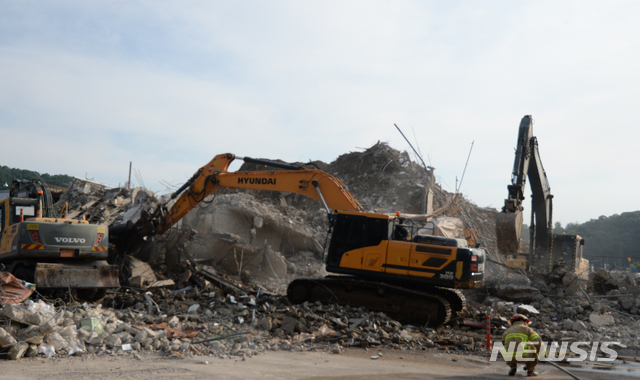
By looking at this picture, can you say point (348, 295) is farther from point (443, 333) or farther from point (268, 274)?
point (268, 274)

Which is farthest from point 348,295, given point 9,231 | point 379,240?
point 9,231

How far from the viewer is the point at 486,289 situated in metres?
14.0

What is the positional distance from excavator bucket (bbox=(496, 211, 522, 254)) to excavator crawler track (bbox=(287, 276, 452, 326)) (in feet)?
8.89

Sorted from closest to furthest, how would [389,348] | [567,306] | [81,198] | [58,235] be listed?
[389,348] < [58,235] < [567,306] < [81,198]

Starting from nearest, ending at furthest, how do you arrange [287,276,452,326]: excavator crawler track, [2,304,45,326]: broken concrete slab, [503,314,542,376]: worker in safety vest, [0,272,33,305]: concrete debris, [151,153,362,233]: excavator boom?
[503,314,542,376]: worker in safety vest
[2,304,45,326]: broken concrete slab
[0,272,33,305]: concrete debris
[287,276,452,326]: excavator crawler track
[151,153,362,233]: excavator boom

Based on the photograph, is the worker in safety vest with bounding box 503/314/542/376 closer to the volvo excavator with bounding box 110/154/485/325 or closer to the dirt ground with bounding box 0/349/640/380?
the dirt ground with bounding box 0/349/640/380

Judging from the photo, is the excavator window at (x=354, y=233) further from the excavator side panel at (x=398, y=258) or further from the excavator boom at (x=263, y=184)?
the excavator boom at (x=263, y=184)

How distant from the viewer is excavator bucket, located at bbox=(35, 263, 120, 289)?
943cm

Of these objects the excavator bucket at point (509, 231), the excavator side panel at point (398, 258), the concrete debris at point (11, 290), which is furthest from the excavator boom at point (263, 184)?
the concrete debris at point (11, 290)

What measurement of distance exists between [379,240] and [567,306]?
212 inches

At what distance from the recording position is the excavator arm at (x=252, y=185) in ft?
36.6

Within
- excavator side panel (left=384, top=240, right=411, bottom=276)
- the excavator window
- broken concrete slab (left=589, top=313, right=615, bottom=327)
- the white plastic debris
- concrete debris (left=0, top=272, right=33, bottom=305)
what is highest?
the excavator window

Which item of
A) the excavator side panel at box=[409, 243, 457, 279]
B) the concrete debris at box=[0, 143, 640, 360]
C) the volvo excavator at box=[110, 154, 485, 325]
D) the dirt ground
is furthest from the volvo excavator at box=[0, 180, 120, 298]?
the excavator side panel at box=[409, 243, 457, 279]

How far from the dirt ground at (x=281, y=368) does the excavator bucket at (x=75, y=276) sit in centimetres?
322
